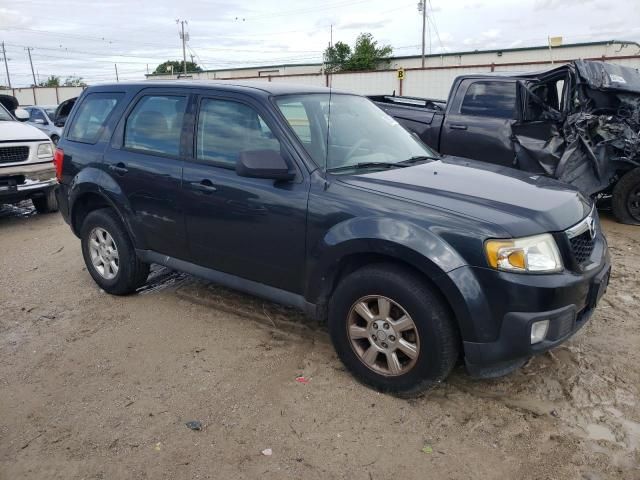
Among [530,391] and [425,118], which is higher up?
[425,118]

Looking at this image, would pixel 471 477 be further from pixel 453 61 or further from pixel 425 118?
pixel 453 61

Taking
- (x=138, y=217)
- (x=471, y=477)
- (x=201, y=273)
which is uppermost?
(x=138, y=217)

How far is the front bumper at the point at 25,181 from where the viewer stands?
7.36 metres

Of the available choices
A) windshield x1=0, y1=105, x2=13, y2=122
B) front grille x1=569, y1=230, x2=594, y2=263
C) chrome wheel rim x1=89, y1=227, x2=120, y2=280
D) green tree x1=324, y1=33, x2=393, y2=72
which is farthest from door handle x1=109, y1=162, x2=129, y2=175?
green tree x1=324, y1=33, x2=393, y2=72

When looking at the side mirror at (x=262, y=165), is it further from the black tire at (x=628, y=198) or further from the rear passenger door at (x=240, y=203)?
the black tire at (x=628, y=198)

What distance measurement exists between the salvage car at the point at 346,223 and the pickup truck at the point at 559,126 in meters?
2.95

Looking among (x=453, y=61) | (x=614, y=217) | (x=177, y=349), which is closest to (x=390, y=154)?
(x=177, y=349)

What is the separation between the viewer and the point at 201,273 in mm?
4039

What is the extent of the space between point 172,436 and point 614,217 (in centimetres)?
656

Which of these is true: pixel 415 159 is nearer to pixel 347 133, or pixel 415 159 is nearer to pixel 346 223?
pixel 347 133

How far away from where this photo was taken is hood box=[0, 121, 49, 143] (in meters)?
7.52

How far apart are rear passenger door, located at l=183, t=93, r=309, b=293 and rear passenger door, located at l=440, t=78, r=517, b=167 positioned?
397 centimetres

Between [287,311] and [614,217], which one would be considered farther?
[614,217]

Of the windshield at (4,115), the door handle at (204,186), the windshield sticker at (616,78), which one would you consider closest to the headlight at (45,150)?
the windshield at (4,115)
